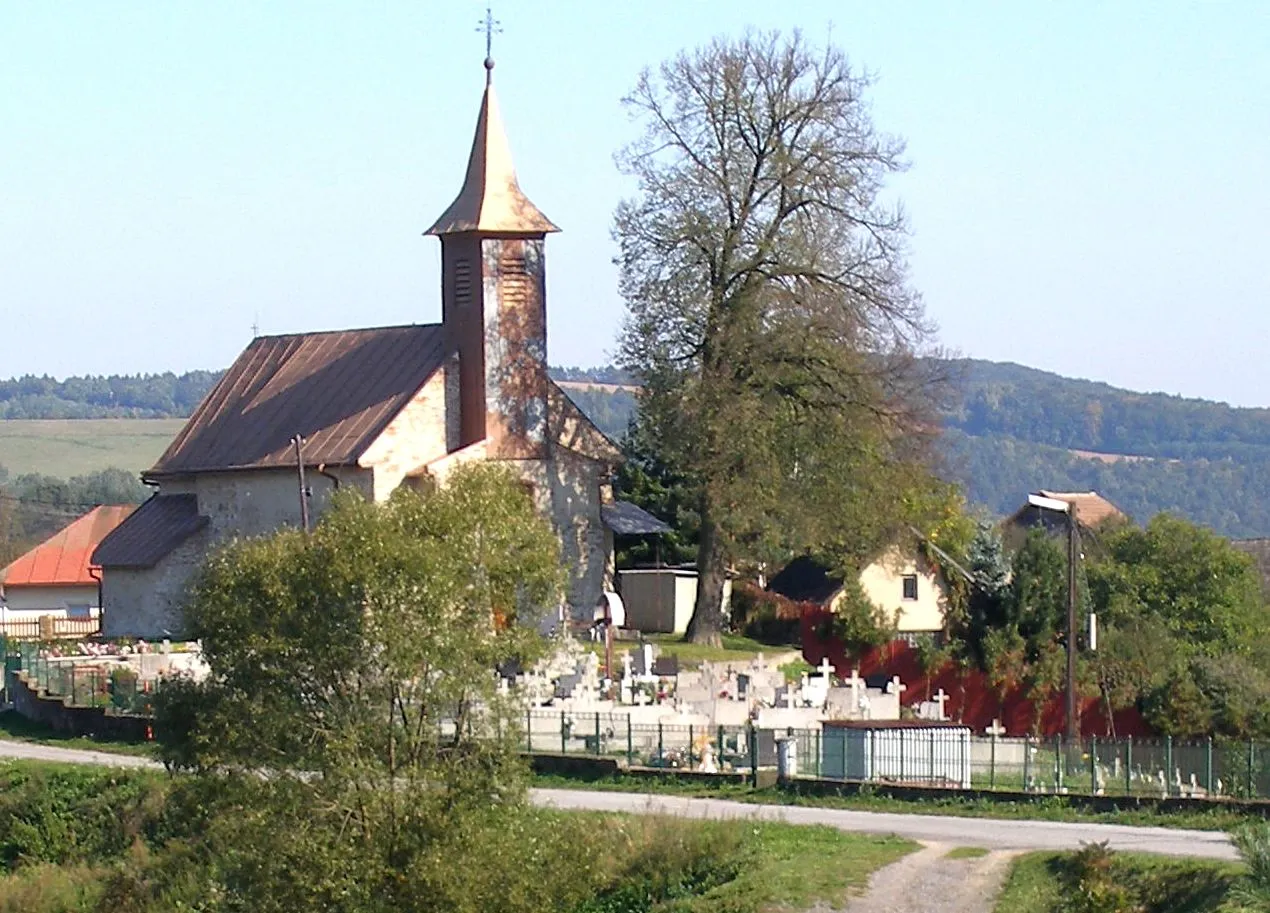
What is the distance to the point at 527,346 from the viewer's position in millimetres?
52562

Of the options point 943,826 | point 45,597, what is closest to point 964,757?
point 943,826

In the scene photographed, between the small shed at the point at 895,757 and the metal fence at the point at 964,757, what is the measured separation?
0.04 ft

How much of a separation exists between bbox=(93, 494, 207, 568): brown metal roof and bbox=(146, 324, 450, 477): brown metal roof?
2.91 ft

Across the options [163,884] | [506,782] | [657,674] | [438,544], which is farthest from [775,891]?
[657,674]

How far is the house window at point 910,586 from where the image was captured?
184 feet

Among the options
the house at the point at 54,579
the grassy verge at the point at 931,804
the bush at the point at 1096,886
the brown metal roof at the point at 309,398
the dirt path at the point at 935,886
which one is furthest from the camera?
the house at the point at 54,579

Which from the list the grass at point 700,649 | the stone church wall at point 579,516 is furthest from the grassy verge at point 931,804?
the stone church wall at point 579,516

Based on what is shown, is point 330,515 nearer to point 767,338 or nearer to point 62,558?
point 767,338

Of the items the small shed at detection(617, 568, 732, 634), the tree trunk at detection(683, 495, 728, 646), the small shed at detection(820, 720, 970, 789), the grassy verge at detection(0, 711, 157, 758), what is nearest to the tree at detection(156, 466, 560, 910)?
the small shed at detection(820, 720, 970, 789)

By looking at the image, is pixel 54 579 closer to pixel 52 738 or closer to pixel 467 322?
pixel 467 322

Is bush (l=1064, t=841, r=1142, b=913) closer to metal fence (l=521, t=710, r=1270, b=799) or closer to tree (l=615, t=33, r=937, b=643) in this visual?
metal fence (l=521, t=710, r=1270, b=799)

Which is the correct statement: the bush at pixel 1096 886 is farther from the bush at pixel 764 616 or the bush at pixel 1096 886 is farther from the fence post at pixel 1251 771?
the bush at pixel 764 616

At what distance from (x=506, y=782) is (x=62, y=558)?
60242 mm

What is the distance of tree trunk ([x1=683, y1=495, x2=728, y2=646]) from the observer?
171 ft
